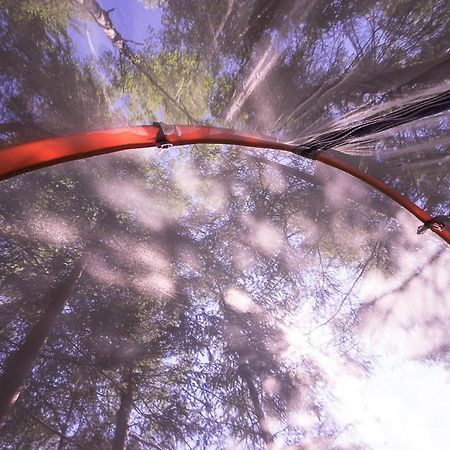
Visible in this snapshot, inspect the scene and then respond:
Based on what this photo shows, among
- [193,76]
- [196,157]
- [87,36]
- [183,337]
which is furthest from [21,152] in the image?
[183,337]

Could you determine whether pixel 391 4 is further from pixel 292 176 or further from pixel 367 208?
pixel 367 208

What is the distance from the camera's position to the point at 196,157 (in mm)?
2107

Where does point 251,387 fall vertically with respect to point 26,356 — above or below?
above

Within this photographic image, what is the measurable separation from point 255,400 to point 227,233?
4.14ft

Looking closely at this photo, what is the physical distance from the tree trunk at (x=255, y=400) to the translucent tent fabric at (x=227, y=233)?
0.05 ft

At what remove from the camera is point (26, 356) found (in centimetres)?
192

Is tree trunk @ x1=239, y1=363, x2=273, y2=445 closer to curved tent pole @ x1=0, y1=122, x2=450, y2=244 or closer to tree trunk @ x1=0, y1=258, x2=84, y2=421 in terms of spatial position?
tree trunk @ x1=0, y1=258, x2=84, y2=421

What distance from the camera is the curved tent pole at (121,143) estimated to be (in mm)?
1306

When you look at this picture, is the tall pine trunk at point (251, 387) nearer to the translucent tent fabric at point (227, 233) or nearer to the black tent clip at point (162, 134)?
the translucent tent fabric at point (227, 233)

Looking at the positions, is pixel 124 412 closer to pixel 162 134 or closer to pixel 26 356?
pixel 26 356

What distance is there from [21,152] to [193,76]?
0.71 m

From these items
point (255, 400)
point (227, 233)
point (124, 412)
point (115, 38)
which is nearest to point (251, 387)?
point (255, 400)

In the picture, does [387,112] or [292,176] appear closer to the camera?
[387,112]

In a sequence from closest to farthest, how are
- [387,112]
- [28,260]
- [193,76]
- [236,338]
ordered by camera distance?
[193,76]
[387,112]
[28,260]
[236,338]
